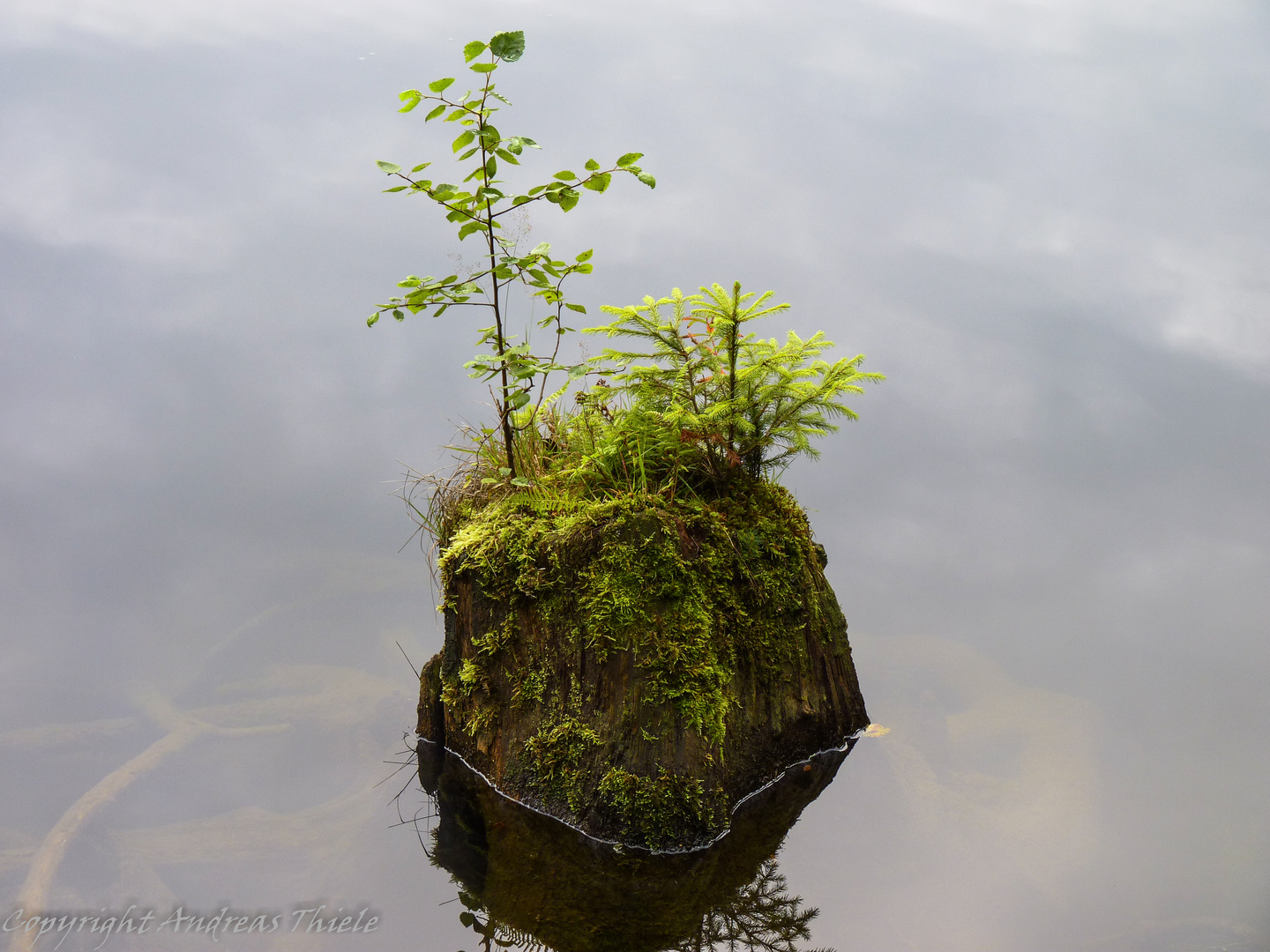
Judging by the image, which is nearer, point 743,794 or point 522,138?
point 522,138

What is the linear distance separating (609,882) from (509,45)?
282 centimetres

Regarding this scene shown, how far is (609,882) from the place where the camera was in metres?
3.35

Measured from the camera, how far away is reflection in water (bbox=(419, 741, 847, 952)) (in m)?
3.10

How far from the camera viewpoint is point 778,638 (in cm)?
409

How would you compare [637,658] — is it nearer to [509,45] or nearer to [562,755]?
[562,755]

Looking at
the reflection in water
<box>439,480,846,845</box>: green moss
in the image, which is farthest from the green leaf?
the reflection in water

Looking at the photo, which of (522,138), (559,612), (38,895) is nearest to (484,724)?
(559,612)

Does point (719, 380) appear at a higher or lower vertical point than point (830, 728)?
higher

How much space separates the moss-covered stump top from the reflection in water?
0.10 metres

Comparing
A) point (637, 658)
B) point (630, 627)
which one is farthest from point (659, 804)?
point (630, 627)

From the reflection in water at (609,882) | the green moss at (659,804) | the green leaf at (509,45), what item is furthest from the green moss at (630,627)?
the green leaf at (509,45)

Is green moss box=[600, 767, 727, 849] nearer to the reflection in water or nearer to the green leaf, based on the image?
the reflection in water

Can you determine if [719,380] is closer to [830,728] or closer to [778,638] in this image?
[778,638]

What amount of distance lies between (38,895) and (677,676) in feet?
7.10
